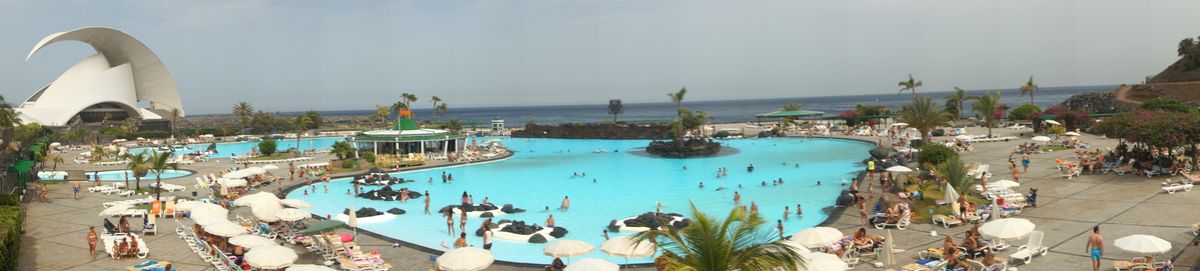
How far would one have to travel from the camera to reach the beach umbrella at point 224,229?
46.8 ft

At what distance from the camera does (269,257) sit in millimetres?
12047

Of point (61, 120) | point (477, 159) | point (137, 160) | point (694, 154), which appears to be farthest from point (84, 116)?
point (694, 154)

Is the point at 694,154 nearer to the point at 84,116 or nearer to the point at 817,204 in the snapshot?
the point at 817,204

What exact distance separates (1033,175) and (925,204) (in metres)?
6.93

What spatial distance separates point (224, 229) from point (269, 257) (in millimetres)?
3176

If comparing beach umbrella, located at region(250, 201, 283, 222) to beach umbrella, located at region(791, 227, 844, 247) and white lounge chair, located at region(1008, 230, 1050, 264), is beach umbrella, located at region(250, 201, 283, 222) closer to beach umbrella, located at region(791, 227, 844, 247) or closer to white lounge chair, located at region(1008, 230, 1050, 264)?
beach umbrella, located at region(791, 227, 844, 247)

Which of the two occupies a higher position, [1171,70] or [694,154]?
[1171,70]

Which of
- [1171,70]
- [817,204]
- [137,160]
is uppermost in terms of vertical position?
[1171,70]

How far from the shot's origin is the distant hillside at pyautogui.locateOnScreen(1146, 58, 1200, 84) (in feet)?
188

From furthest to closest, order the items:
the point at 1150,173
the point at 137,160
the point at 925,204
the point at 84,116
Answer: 1. the point at 84,116
2. the point at 137,160
3. the point at 1150,173
4. the point at 925,204

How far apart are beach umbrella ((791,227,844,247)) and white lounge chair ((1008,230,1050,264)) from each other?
9.88 feet

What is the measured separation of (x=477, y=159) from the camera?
4191cm

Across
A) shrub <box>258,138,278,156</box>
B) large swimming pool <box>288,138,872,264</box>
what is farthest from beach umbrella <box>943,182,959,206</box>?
shrub <box>258,138,278,156</box>

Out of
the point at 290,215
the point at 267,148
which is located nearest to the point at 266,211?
the point at 290,215
